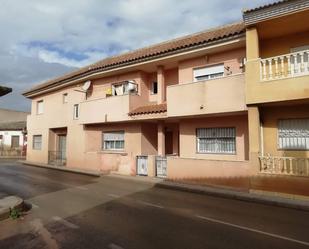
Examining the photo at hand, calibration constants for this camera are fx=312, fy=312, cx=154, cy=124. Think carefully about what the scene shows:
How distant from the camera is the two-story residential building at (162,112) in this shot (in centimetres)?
1385

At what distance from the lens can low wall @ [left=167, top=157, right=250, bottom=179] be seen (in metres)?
12.3

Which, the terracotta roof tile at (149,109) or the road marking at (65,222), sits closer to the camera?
the road marking at (65,222)

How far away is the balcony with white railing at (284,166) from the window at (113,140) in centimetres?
1020

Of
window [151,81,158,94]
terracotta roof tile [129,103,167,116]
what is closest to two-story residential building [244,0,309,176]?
terracotta roof tile [129,103,167,116]

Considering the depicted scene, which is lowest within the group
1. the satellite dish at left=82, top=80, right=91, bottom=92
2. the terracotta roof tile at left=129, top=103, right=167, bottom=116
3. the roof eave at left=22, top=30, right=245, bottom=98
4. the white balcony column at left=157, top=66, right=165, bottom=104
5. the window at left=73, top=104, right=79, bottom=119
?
the terracotta roof tile at left=129, top=103, right=167, bottom=116

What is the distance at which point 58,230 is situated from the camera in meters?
7.09

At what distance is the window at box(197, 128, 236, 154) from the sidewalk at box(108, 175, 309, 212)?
2.23 metres

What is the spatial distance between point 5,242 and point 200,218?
464cm

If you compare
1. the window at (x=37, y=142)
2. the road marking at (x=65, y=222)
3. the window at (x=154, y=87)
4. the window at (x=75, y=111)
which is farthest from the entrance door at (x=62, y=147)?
the road marking at (x=65, y=222)

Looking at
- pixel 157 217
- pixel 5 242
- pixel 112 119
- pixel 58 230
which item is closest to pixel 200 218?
pixel 157 217

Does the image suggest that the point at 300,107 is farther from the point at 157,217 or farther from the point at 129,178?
the point at 129,178

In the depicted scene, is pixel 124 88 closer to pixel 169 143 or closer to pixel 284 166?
pixel 169 143

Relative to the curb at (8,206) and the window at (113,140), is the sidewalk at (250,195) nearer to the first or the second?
the window at (113,140)

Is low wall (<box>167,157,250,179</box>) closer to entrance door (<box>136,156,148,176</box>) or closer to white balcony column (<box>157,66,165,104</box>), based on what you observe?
entrance door (<box>136,156,148,176</box>)
